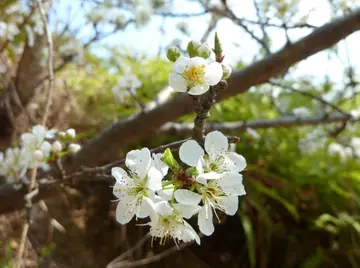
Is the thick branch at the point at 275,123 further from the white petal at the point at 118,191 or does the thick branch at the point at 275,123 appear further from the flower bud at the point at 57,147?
the white petal at the point at 118,191

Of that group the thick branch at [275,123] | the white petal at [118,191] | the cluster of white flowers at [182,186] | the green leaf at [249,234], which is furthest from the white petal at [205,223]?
the green leaf at [249,234]

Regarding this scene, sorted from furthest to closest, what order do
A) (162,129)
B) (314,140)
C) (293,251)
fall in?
(314,140)
(293,251)
(162,129)

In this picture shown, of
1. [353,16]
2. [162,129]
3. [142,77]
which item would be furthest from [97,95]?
[353,16]

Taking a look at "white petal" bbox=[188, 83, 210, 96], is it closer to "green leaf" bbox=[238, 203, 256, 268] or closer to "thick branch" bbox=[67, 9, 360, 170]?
"thick branch" bbox=[67, 9, 360, 170]

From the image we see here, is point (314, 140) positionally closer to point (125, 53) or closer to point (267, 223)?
point (267, 223)

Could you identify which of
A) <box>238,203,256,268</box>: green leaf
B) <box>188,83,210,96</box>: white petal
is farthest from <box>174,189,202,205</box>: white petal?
<box>238,203,256,268</box>: green leaf
